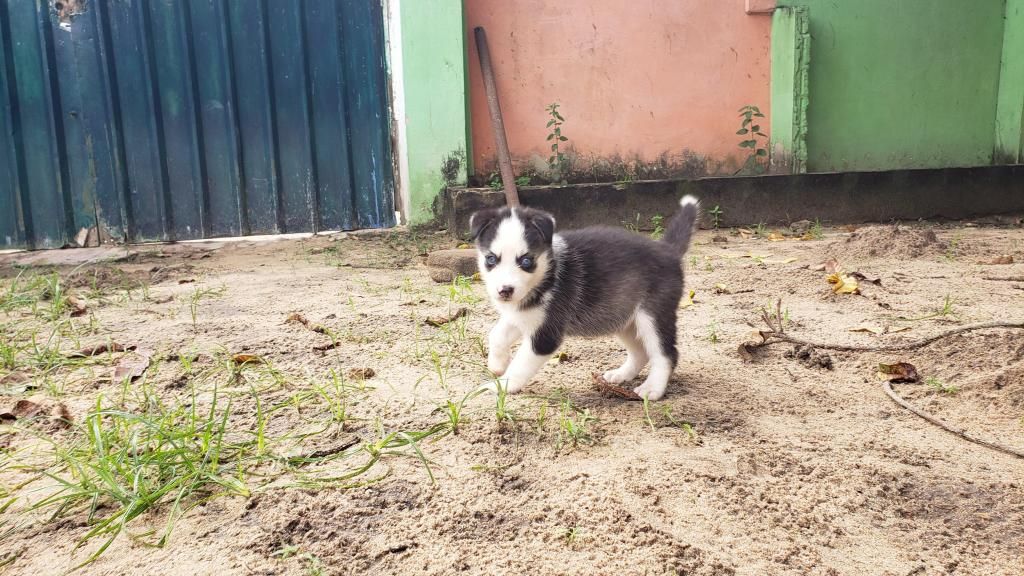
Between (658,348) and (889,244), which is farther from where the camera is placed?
(889,244)

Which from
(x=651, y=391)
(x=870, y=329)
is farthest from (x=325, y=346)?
(x=870, y=329)

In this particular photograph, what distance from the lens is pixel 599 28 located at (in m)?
6.64

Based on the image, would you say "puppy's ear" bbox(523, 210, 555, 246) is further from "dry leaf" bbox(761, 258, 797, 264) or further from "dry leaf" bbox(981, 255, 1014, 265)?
"dry leaf" bbox(981, 255, 1014, 265)

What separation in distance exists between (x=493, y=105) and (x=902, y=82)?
406 cm

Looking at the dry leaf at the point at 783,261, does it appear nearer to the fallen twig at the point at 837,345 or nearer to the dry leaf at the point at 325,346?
the fallen twig at the point at 837,345

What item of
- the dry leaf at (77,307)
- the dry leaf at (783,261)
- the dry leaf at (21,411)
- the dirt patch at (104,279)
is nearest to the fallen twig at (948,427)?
the dry leaf at (783,261)

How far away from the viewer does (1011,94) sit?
7301 mm

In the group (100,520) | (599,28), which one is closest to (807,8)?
(599,28)

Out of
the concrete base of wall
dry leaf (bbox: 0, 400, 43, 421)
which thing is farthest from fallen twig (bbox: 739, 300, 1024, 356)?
the concrete base of wall

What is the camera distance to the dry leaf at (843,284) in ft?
12.6

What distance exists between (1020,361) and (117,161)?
6.33 meters

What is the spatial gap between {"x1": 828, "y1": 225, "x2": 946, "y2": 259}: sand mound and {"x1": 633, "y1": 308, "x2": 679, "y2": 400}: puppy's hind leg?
2602 millimetres

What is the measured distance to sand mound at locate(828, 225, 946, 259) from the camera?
187 inches

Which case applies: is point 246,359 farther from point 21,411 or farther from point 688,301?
point 688,301
